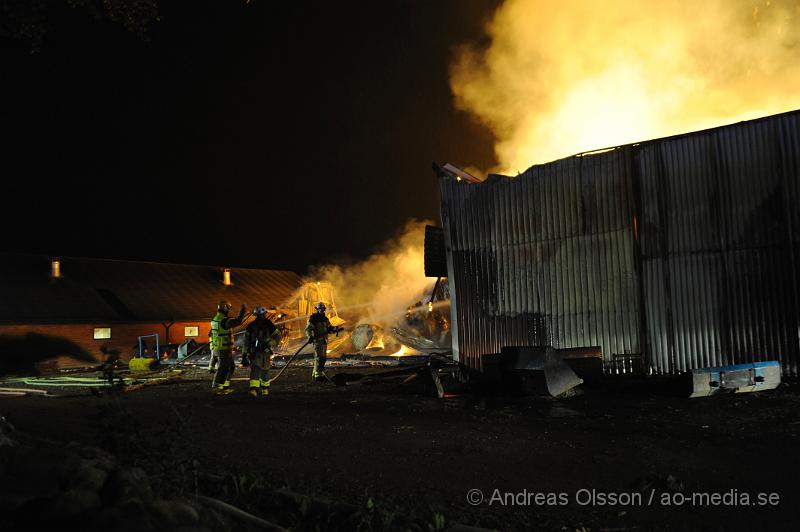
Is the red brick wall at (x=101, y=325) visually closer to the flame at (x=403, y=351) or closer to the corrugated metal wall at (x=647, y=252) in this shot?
the flame at (x=403, y=351)

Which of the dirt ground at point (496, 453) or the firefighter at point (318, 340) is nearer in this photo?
the dirt ground at point (496, 453)

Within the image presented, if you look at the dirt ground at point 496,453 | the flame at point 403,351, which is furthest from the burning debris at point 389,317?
the dirt ground at point 496,453

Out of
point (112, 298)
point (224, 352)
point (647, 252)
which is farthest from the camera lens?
point (112, 298)

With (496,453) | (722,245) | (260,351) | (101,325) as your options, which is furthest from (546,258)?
(101,325)

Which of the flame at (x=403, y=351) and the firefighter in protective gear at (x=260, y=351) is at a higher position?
the firefighter in protective gear at (x=260, y=351)

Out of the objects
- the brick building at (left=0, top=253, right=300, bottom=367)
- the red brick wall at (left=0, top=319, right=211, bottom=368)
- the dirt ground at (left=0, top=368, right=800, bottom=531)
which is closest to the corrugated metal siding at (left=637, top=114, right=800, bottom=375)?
the dirt ground at (left=0, top=368, right=800, bottom=531)

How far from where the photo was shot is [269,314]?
22.1m

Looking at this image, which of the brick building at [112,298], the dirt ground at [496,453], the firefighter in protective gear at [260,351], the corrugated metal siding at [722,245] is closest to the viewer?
the dirt ground at [496,453]

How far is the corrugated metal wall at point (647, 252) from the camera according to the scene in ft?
30.8

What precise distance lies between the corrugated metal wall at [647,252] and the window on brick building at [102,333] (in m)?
21.5

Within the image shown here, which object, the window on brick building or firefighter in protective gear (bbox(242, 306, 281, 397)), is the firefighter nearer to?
firefighter in protective gear (bbox(242, 306, 281, 397))

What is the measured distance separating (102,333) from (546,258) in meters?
23.8

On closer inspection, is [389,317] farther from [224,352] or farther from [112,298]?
[112,298]

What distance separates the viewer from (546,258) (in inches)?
445
